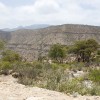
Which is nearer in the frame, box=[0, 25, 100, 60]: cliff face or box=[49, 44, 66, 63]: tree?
box=[49, 44, 66, 63]: tree

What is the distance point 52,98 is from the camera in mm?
9336

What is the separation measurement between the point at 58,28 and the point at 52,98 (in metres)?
103

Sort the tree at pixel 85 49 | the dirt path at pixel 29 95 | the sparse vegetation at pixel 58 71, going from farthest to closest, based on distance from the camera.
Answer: the tree at pixel 85 49 < the sparse vegetation at pixel 58 71 < the dirt path at pixel 29 95

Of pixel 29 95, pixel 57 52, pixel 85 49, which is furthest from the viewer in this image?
pixel 57 52

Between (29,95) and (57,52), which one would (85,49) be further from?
(29,95)

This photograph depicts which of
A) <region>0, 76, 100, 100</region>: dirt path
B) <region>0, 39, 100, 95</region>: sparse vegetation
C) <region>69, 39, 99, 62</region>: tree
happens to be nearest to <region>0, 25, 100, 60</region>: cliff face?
<region>69, 39, 99, 62</region>: tree

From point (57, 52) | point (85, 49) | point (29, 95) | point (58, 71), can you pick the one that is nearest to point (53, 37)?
point (57, 52)

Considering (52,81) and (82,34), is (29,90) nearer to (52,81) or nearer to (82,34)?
(52,81)

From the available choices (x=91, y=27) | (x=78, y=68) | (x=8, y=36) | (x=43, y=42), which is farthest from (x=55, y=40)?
(x=78, y=68)

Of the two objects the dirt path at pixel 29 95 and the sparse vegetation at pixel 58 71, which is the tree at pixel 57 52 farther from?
the dirt path at pixel 29 95

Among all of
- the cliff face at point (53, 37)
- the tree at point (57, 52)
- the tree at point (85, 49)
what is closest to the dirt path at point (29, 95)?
the tree at point (85, 49)

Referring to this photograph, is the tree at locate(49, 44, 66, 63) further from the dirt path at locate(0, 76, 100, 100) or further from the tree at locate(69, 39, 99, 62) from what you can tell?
the dirt path at locate(0, 76, 100, 100)

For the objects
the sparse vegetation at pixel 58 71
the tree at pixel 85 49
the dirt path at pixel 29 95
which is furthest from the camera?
the tree at pixel 85 49

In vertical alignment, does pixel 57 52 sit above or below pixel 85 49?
below
